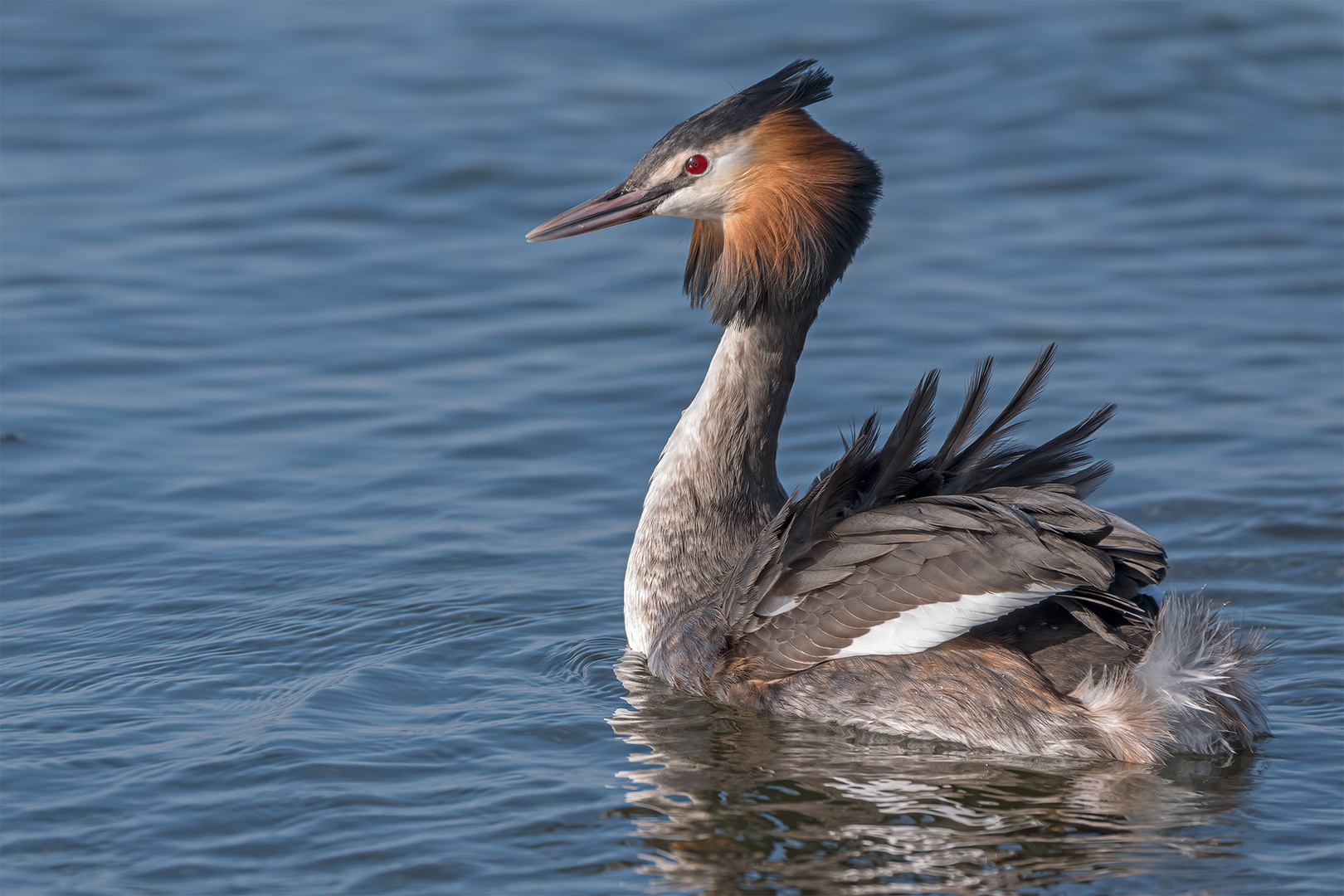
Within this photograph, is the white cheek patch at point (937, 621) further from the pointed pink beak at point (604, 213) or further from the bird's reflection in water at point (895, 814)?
the pointed pink beak at point (604, 213)

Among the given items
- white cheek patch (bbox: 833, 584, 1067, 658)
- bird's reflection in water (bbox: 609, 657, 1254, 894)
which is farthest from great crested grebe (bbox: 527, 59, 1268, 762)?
bird's reflection in water (bbox: 609, 657, 1254, 894)

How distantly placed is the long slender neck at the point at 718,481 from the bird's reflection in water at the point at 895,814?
0.70 m

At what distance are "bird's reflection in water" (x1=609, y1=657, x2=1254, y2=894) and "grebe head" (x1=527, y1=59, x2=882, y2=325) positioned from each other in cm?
173

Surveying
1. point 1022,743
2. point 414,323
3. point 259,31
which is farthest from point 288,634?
point 259,31

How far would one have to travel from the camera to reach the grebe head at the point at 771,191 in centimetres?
685

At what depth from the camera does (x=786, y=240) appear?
6.86 metres

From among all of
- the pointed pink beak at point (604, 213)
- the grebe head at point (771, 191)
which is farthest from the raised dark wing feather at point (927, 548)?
the pointed pink beak at point (604, 213)

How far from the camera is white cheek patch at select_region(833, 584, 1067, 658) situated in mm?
5941

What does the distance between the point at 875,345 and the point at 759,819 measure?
219 inches

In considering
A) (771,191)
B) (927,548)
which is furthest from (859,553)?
(771,191)

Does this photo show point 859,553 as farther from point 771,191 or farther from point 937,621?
point 771,191

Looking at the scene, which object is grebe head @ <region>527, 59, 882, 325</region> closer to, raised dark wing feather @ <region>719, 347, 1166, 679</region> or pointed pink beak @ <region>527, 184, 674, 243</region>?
pointed pink beak @ <region>527, 184, 674, 243</region>

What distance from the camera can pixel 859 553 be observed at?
6164 millimetres

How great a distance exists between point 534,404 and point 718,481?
123 inches
